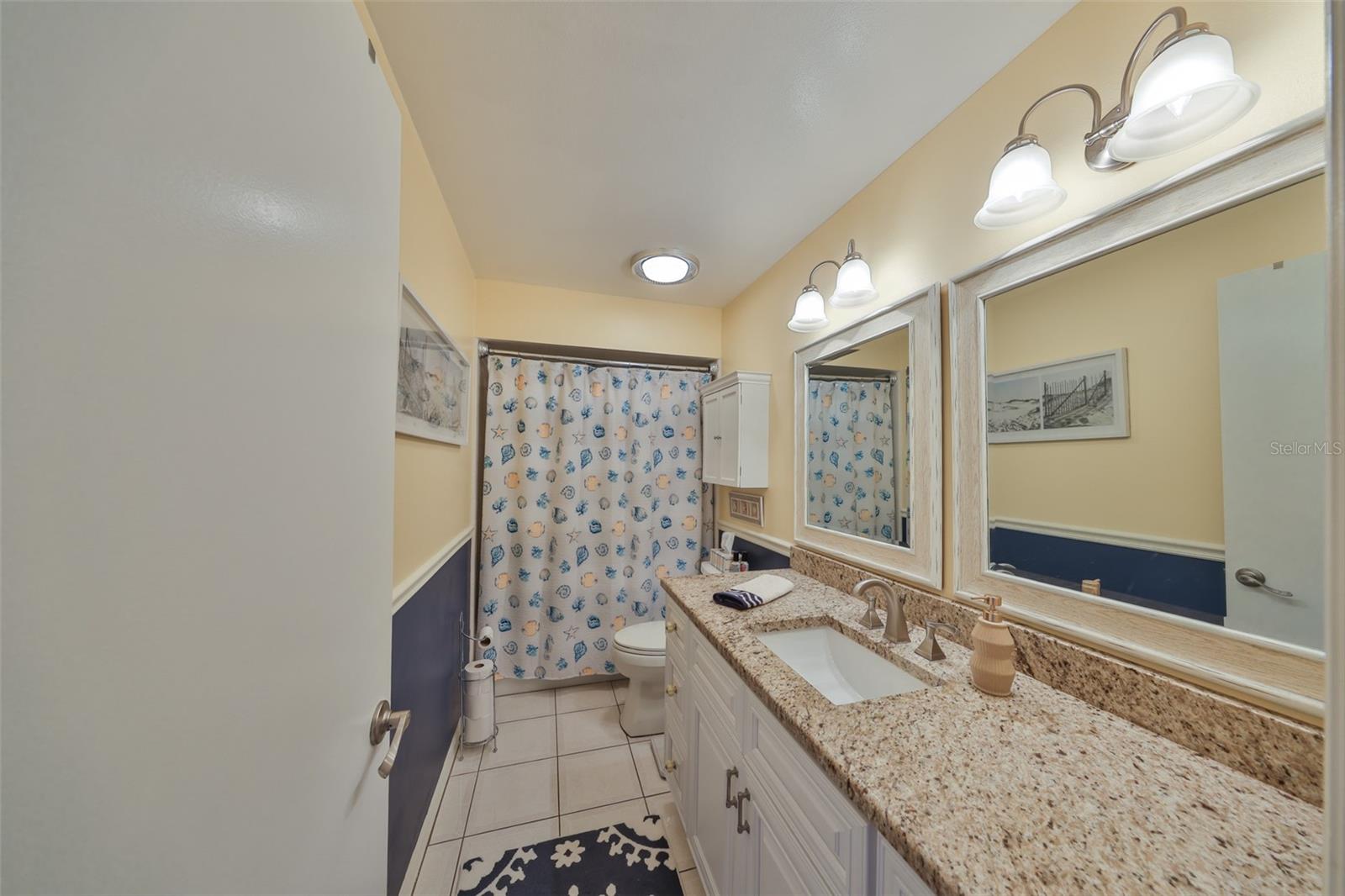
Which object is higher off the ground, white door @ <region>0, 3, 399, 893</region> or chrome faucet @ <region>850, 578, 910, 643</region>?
white door @ <region>0, 3, 399, 893</region>

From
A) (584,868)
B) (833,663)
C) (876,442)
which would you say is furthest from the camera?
(876,442)

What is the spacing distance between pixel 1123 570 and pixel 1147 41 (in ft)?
3.40

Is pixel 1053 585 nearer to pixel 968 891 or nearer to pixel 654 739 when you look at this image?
pixel 968 891

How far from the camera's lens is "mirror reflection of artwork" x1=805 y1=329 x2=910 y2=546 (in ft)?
4.69

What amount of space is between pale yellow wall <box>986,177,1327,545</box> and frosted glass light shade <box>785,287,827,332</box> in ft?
2.26

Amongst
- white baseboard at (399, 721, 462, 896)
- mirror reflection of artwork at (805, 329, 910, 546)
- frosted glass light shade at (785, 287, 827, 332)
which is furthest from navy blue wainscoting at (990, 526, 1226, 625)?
white baseboard at (399, 721, 462, 896)

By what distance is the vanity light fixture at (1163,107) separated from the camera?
709mm

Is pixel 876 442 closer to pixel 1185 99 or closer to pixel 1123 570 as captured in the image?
pixel 1123 570

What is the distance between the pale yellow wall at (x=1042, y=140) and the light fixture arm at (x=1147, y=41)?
0.04 metres

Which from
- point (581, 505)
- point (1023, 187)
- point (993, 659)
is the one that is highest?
point (1023, 187)

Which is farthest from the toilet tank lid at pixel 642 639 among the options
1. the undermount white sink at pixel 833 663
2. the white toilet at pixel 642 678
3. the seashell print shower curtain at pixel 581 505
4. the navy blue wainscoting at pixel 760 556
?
the undermount white sink at pixel 833 663

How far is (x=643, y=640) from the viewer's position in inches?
84.8

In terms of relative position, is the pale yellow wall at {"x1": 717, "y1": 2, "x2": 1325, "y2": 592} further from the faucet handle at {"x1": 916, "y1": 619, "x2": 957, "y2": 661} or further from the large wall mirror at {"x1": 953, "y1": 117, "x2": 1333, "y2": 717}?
the faucet handle at {"x1": 916, "y1": 619, "x2": 957, "y2": 661}

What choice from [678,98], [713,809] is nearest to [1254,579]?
[713,809]
